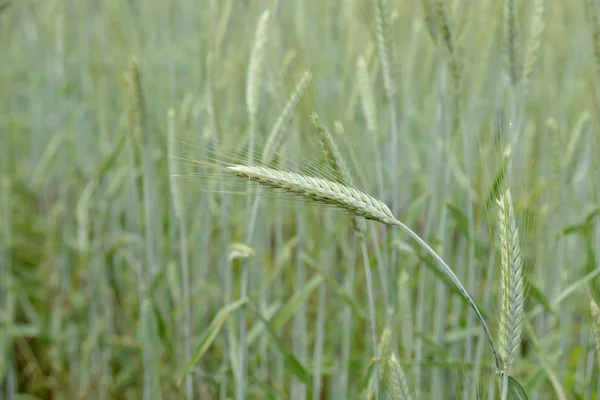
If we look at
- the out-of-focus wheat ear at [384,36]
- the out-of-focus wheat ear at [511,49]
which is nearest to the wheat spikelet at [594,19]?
the out-of-focus wheat ear at [511,49]

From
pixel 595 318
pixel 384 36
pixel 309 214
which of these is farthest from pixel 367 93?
pixel 309 214

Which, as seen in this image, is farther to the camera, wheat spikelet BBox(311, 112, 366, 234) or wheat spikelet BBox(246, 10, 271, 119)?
wheat spikelet BBox(246, 10, 271, 119)

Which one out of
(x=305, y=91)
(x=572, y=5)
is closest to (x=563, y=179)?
(x=305, y=91)

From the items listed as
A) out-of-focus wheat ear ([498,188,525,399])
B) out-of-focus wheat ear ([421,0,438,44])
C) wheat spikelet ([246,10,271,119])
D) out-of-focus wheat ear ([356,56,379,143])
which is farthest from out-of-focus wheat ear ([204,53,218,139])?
out-of-focus wheat ear ([498,188,525,399])

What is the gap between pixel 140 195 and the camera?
1.79 m

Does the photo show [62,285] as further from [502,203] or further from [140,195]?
[502,203]

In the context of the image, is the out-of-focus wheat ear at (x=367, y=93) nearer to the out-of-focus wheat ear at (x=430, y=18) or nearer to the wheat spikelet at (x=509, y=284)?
the out-of-focus wheat ear at (x=430, y=18)

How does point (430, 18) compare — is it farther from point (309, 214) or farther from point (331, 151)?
point (309, 214)

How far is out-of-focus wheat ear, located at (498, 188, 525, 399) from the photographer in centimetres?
86

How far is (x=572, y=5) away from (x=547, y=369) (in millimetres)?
1717

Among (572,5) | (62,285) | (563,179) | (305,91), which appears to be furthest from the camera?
(572,5)

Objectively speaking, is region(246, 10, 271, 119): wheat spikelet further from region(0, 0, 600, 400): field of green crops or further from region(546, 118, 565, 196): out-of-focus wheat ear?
region(546, 118, 565, 196): out-of-focus wheat ear

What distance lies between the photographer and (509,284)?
87 cm

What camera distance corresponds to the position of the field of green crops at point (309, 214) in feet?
3.96
